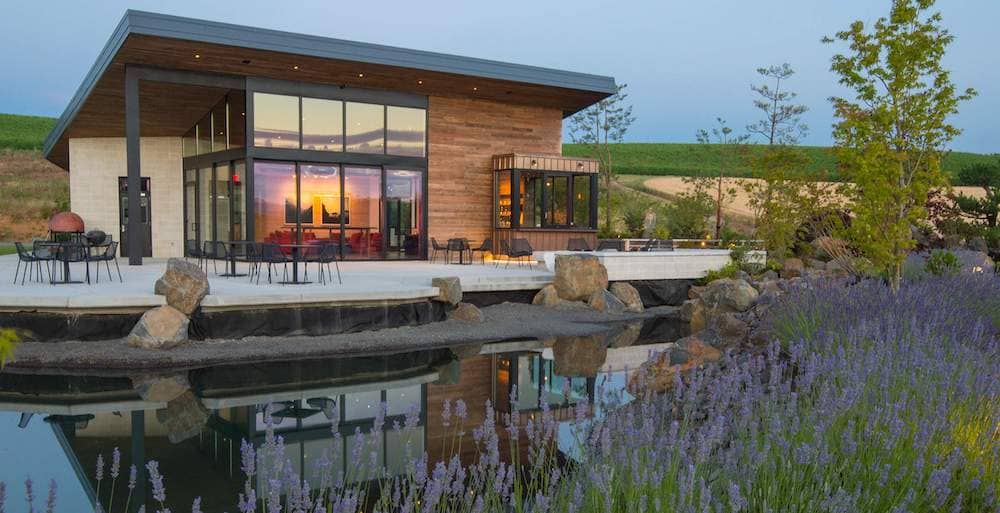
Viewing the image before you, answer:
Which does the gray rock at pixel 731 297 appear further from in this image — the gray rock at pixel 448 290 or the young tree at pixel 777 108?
the young tree at pixel 777 108

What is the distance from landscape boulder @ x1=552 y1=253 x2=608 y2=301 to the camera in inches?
486

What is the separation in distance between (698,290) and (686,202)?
9572 mm

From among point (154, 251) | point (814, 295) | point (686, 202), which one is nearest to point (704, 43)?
point (686, 202)

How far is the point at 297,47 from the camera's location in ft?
44.8

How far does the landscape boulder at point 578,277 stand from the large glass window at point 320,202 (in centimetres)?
599

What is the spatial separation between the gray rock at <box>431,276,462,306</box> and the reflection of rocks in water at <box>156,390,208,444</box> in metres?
4.57

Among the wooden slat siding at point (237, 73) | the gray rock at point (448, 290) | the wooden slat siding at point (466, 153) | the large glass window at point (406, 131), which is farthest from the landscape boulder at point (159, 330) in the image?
the wooden slat siding at point (466, 153)

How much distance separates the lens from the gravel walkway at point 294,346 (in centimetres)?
750

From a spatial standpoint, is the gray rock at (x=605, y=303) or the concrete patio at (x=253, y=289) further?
the gray rock at (x=605, y=303)

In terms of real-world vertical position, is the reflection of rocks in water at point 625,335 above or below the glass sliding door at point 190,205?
below

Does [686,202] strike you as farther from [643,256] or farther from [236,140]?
[236,140]

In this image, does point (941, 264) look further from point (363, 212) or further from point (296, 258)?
point (363, 212)

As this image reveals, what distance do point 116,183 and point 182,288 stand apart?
14382mm

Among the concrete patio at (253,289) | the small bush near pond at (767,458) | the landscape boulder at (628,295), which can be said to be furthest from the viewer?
the landscape boulder at (628,295)
